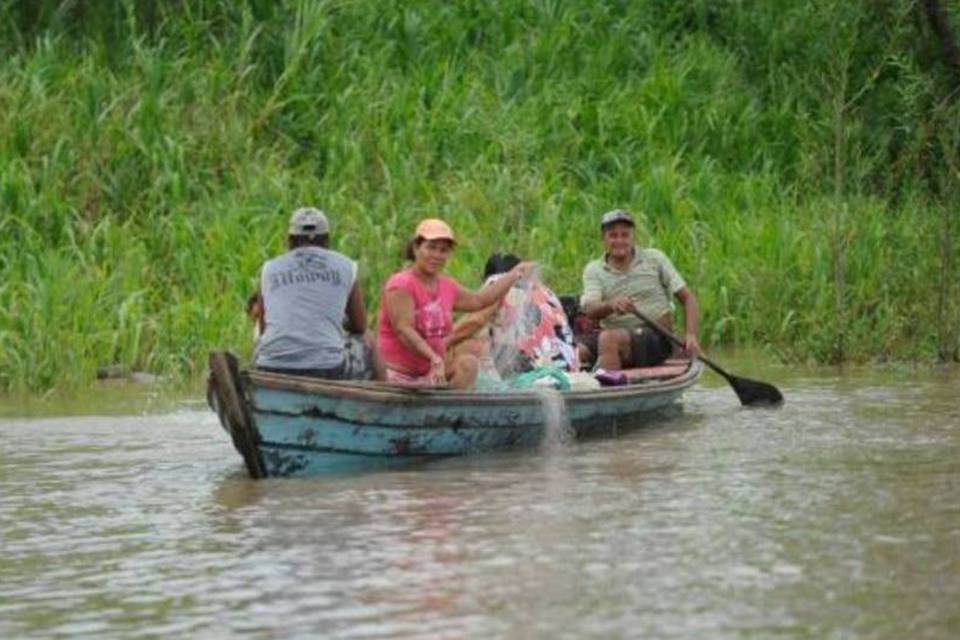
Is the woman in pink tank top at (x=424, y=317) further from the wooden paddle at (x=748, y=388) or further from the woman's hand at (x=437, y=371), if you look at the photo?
the wooden paddle at (x=748, y=388)

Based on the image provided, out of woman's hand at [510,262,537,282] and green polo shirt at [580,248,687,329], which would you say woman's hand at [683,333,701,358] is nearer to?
green polo shirt at [580,248,687,329]

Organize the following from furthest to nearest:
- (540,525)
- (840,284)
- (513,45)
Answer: (513,45) → (840,284) → (540,525)

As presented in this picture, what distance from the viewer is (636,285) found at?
551 inches

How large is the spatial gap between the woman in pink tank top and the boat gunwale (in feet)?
0.93

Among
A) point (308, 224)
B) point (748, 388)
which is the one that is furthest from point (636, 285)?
point (308, 224)

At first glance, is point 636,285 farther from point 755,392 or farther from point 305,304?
point 305,304

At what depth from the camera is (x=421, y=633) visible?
710 cm

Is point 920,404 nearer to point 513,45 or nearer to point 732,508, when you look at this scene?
point 732,508

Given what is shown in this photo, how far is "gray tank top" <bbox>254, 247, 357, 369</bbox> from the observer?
35.7 ft

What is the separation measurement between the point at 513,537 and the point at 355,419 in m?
1.96

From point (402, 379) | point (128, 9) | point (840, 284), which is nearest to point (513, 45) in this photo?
point (128, 9)

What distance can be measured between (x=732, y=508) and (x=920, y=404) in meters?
4.33

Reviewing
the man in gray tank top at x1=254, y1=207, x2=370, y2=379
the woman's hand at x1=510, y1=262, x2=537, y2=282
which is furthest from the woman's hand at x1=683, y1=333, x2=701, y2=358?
the man in gray tank top at x1=254, y1=207, x2=370, y2=379

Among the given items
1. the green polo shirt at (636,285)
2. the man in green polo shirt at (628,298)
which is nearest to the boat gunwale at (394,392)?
the man in green polo shirt at (628,298)
